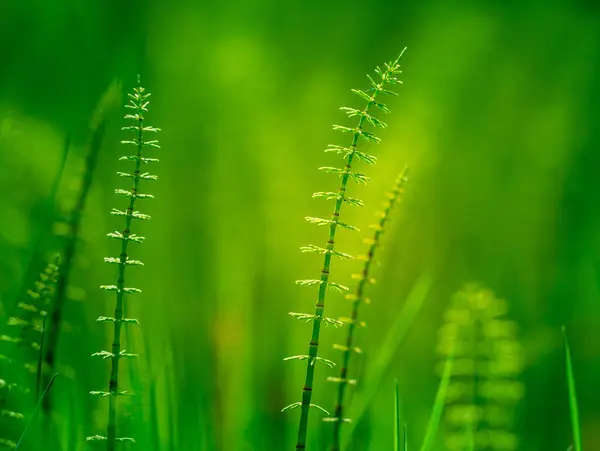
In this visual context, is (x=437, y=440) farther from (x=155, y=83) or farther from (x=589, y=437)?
(x=155, y=83)

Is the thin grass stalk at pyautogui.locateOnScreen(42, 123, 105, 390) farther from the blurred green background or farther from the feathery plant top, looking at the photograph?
the feathery plant top

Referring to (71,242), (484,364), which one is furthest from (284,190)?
(71,242)

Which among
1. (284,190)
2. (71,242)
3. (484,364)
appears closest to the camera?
(71,242)

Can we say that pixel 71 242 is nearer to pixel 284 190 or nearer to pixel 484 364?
pixel 484 364

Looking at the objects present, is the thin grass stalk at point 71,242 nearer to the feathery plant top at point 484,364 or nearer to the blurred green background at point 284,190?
the blurred green background at point 284,190

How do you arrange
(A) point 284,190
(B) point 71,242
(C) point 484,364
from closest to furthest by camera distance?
1. (B) point 71,242
2. (C) point 484,364
3. (A) point 284,190

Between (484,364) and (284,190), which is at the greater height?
(284,190)

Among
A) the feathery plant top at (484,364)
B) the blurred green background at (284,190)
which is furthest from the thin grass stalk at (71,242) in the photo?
the feathery plant top at (484,364)

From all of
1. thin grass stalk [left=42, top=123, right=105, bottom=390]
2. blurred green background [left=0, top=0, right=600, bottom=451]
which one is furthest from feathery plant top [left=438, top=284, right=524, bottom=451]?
thin grass stalk [left=42, top=123, right=105, bottom=390]
